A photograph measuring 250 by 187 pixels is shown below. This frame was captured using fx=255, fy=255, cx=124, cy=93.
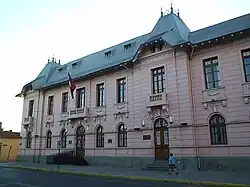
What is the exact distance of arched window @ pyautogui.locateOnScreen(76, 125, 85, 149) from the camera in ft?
86.2

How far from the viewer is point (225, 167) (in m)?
17.2

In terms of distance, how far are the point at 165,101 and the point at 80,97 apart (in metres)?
11.4

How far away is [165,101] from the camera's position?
1980 centimetres

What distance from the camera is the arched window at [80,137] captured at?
86.2 ft

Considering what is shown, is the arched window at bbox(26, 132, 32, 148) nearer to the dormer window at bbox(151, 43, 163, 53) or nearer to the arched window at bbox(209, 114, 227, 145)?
the dormer window at bbox(151, 43, 163, 53)

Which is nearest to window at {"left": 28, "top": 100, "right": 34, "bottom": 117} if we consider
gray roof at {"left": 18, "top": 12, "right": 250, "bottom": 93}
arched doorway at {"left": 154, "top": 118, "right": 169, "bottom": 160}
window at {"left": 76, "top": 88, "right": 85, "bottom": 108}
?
gray roof at {"left": 18, "top": 12, "right": 250, "bottom": 93}

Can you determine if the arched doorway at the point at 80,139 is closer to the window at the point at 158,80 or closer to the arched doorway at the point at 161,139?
the arched doorway at the point at 161,139

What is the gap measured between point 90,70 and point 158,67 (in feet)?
28.3

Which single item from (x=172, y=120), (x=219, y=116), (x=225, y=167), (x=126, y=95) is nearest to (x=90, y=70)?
(x=126, y=95)

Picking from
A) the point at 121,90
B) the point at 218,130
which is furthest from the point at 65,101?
the point at 218,130

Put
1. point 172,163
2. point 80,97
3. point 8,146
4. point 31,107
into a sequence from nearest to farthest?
point 172,163
point 80,97
point 31,107
point 8,146

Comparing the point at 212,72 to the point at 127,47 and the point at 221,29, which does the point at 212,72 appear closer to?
the point at 221,29

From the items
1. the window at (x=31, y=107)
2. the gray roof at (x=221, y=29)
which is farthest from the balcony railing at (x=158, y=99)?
the window at (x=31, y=107)

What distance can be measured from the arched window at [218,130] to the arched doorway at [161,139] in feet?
11.4
